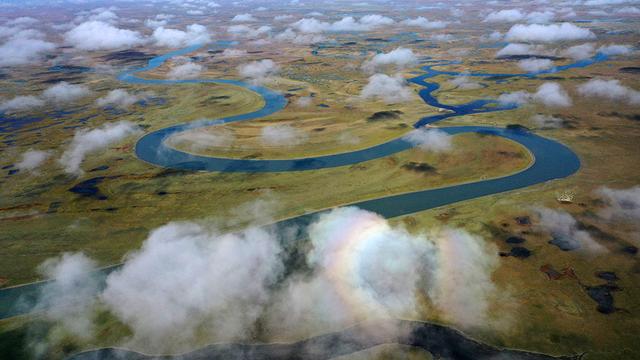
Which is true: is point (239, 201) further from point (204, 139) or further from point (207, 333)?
point (204, 139)

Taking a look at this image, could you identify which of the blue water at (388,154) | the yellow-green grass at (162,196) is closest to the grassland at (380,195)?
the yellow-green grass at (162,196)

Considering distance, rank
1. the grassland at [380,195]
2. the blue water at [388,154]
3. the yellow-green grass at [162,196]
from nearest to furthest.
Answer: the grassland at [380,195] → the yellow-green grass at [162,196] → the blue water at [388,154]

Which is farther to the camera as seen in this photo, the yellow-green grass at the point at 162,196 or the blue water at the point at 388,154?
the blue water at the point at 388,154

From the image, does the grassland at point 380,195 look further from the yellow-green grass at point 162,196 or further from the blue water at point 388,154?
the blue water at point 388,154

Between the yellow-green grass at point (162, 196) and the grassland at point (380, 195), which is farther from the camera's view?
→ the yellow-green grass at point (162, 196)

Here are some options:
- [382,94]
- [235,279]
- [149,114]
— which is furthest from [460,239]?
[149,114]

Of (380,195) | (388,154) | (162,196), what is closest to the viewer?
(380,195)

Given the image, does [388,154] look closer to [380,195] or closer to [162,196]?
[380,195]

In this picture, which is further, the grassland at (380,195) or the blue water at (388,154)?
the blue water at (388,154)

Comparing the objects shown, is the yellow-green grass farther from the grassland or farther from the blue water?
the blue water

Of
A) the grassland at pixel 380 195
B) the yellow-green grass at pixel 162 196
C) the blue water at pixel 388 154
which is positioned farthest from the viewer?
the blue water at pixel 388 154

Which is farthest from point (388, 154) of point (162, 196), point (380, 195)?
point (162, 196)
